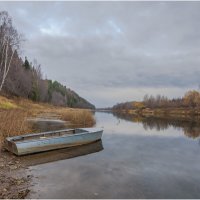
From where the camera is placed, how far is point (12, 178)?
7629mm

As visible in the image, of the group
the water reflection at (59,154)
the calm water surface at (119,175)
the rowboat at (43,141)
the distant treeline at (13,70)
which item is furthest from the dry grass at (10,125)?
the distant treeline at (13,70)

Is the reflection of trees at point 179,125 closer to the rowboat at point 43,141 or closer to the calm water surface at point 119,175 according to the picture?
the calm water surface at point 119,175

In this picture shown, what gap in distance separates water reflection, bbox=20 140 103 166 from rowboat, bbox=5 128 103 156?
266 millimetres

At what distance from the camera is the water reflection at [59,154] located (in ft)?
34.5

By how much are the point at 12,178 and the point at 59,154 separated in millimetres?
4344

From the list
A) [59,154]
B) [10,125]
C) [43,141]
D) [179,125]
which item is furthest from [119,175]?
[179,125]

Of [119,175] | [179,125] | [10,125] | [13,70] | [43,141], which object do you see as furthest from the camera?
[13,70]

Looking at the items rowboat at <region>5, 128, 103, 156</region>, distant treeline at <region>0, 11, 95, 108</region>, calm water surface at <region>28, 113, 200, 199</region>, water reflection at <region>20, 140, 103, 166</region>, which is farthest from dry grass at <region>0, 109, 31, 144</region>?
distant treeline at <region>0, 11, 95, 108</region>

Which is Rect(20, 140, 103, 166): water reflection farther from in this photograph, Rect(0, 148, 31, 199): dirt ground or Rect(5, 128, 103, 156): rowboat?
Rect(0, 148, 31, 199): dirt ground

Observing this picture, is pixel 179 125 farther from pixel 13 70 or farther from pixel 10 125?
pixel 13 70

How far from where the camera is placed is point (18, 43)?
25.7 meters

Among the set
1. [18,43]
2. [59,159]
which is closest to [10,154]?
[59,159]

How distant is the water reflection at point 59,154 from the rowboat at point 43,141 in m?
0.27

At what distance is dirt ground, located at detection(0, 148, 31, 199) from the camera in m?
6.32
